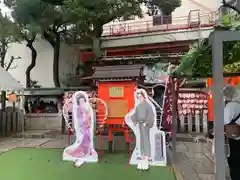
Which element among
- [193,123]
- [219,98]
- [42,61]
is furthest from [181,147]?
Result: [42,61]

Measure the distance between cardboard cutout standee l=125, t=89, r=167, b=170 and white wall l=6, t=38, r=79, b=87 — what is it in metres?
10.2

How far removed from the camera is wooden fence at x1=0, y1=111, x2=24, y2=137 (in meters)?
11.4

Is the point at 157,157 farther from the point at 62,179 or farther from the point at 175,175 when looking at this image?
the point at 62,179

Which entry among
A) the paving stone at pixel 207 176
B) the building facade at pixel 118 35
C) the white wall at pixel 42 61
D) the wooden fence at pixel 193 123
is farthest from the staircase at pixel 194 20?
the paving stone at pixel 207 176

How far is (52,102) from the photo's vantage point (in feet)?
48.0

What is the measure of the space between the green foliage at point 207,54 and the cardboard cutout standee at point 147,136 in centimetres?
172

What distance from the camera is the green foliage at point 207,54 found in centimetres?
247

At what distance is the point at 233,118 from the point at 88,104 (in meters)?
4.23

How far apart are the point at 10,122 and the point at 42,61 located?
5.58 m

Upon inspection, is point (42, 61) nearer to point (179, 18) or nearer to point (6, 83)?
point (6, 83)

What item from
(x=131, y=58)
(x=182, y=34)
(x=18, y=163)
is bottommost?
(x=18, y=163)

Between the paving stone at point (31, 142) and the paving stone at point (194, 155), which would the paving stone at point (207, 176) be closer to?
the paving stone at point (194, 155)

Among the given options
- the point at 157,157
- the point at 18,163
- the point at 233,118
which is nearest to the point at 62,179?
the point at 18,163

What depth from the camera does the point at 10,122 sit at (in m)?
11.8
